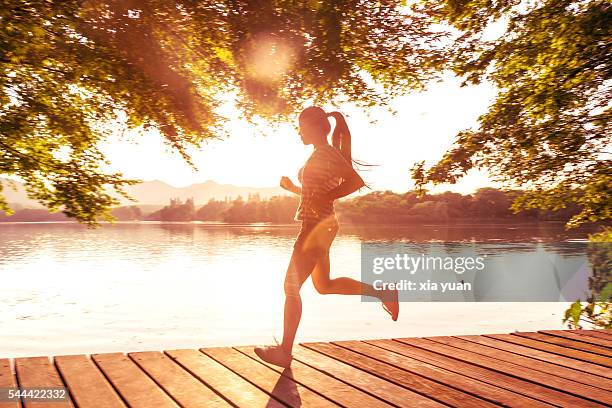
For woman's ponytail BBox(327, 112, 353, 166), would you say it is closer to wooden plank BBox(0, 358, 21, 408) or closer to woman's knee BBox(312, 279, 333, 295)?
woman's knee BBox(312, 279, 333, 295)

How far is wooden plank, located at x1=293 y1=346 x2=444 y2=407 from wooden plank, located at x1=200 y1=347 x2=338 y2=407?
367 mm

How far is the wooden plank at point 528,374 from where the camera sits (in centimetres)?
381

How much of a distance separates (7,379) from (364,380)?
2411mm

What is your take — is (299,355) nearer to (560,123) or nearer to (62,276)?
(560,123)

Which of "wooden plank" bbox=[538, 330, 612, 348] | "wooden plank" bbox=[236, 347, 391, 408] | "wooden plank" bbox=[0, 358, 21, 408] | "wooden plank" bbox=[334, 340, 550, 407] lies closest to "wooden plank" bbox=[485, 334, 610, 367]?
"wooden plank" bbox=[538, 330, 612, 348]

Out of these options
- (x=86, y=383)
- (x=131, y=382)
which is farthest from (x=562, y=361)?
(x=86, y=383)

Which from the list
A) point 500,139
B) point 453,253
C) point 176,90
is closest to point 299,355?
point 176,90

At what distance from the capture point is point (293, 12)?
8.03 metres

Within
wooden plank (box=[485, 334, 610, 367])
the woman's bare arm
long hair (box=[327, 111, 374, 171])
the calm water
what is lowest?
the calm water

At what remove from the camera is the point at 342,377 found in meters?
4.25

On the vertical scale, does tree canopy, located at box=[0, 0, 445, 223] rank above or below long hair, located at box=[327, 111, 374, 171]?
above

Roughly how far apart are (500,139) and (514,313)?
648 inches

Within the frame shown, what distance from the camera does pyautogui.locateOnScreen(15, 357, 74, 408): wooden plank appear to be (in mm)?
3479

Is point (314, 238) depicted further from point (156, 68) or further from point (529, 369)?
point (156, 68)
